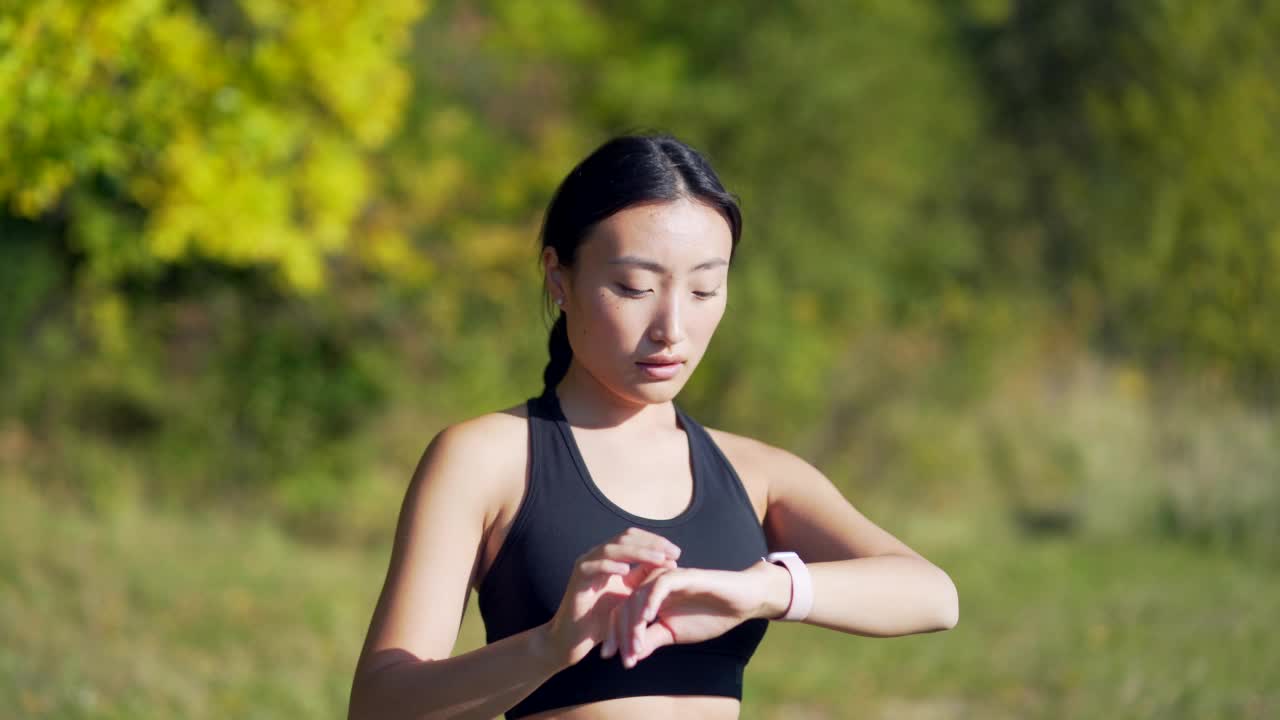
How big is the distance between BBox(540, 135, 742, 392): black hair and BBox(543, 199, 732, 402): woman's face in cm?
2

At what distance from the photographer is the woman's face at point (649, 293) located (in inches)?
78.9

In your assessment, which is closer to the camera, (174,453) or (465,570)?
(465,570)

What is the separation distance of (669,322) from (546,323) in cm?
33

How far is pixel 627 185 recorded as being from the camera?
6.64 ft

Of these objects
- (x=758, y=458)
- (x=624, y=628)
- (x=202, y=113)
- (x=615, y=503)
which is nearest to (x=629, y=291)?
(x=615, y=503)

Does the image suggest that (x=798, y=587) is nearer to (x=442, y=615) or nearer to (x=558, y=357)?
(x=442, y=615)

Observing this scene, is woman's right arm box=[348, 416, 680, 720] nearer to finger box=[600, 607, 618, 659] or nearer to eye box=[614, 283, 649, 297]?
finger box=[600, 607, 618, 659]

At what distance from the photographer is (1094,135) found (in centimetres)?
2003

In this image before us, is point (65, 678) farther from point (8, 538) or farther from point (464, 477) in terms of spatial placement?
point (464, 477)

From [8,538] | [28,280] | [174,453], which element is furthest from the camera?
[174,453]

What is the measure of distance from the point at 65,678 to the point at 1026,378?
1062cm

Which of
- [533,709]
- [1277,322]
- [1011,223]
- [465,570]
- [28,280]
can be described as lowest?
[533,709]

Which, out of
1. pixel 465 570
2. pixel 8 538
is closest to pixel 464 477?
pixel 465 570

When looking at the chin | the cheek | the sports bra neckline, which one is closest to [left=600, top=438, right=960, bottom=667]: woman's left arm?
the sports bra neckline
